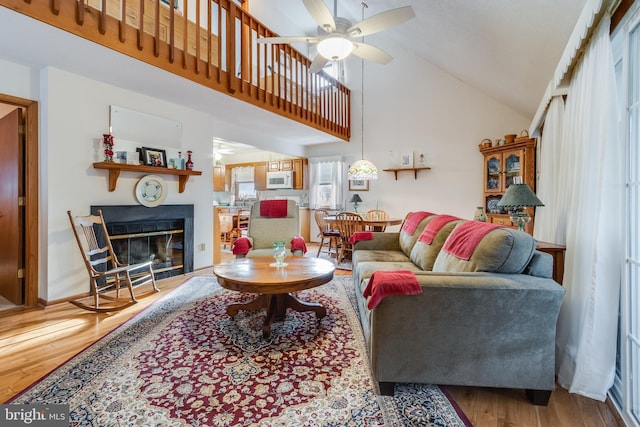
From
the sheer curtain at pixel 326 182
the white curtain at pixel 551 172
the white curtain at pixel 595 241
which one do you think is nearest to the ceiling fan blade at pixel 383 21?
the white curtain at pixel 595 241

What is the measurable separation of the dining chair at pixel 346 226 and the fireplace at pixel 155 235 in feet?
7.22

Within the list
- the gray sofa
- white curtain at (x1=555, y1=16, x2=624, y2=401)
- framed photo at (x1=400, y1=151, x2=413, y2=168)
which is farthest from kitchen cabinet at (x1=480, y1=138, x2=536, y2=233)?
the gray sofa

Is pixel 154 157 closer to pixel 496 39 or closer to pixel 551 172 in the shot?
pixel 496 39

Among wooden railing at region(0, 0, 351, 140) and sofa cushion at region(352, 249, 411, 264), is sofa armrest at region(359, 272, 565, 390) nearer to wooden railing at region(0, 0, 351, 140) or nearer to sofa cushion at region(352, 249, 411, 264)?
sofa cushion at region(352, 249, 411, 264)

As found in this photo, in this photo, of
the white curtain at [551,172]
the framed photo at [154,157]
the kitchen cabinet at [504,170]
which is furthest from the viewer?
the kitchen cabinet at [504,170]

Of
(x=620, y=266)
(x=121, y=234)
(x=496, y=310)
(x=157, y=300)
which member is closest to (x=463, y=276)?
(x=496, y=310)

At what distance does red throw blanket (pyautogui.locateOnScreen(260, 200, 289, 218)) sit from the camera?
12.5 ft

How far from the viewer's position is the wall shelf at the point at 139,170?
3.04 metres

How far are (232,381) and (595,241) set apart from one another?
2.07m

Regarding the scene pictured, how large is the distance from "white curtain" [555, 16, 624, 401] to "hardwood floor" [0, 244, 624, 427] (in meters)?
0.12

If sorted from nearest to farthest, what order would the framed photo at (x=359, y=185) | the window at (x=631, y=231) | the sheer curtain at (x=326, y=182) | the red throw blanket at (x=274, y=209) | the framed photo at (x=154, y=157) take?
the window at (x=631, y=231)
the framed photo at (x=154, y=157)
the red throw blanket at (x=274, y=209)
the framed photo at (x=359, y=185)
the sheer curtain at (x=326, y=182)

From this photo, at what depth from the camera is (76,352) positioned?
6.50ft

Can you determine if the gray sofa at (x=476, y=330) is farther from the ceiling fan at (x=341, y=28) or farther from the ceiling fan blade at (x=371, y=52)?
the ceiling fan blade at (x=371, y=52)

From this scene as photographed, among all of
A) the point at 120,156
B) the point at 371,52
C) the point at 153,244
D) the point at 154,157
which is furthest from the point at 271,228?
the point at 371,52
